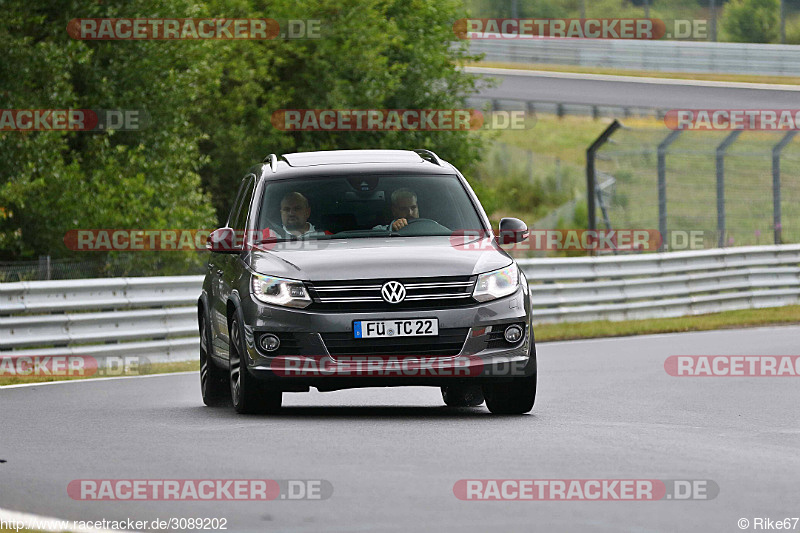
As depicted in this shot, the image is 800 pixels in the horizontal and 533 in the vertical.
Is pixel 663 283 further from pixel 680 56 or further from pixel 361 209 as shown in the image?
pixel 680 56

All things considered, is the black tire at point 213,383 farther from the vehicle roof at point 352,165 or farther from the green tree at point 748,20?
the green tree at point 748,20

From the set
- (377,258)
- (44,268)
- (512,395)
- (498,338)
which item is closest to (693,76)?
(44,268)

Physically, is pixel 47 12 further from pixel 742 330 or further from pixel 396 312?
pixel 396 312

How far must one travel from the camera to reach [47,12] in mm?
27578

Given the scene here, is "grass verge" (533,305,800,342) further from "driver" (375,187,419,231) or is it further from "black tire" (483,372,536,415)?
"black tire" (483,372,536,415)

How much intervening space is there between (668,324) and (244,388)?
1363 centimetres

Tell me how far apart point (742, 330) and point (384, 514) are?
54.6 ft

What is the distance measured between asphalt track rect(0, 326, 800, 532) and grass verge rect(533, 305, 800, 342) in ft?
24.2

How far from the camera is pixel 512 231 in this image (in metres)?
11.0

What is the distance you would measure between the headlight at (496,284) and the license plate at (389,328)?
0.42 metres

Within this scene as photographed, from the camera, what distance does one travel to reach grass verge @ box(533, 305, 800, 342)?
21.8 metres

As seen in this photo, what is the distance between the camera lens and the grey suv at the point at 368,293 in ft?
33.3

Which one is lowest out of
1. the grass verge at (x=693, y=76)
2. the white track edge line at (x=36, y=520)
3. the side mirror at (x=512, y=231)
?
the white track edge line at (x=36, y=520)

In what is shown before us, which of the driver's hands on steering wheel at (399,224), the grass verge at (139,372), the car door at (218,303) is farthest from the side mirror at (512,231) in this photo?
the grass verge at (139,372)
